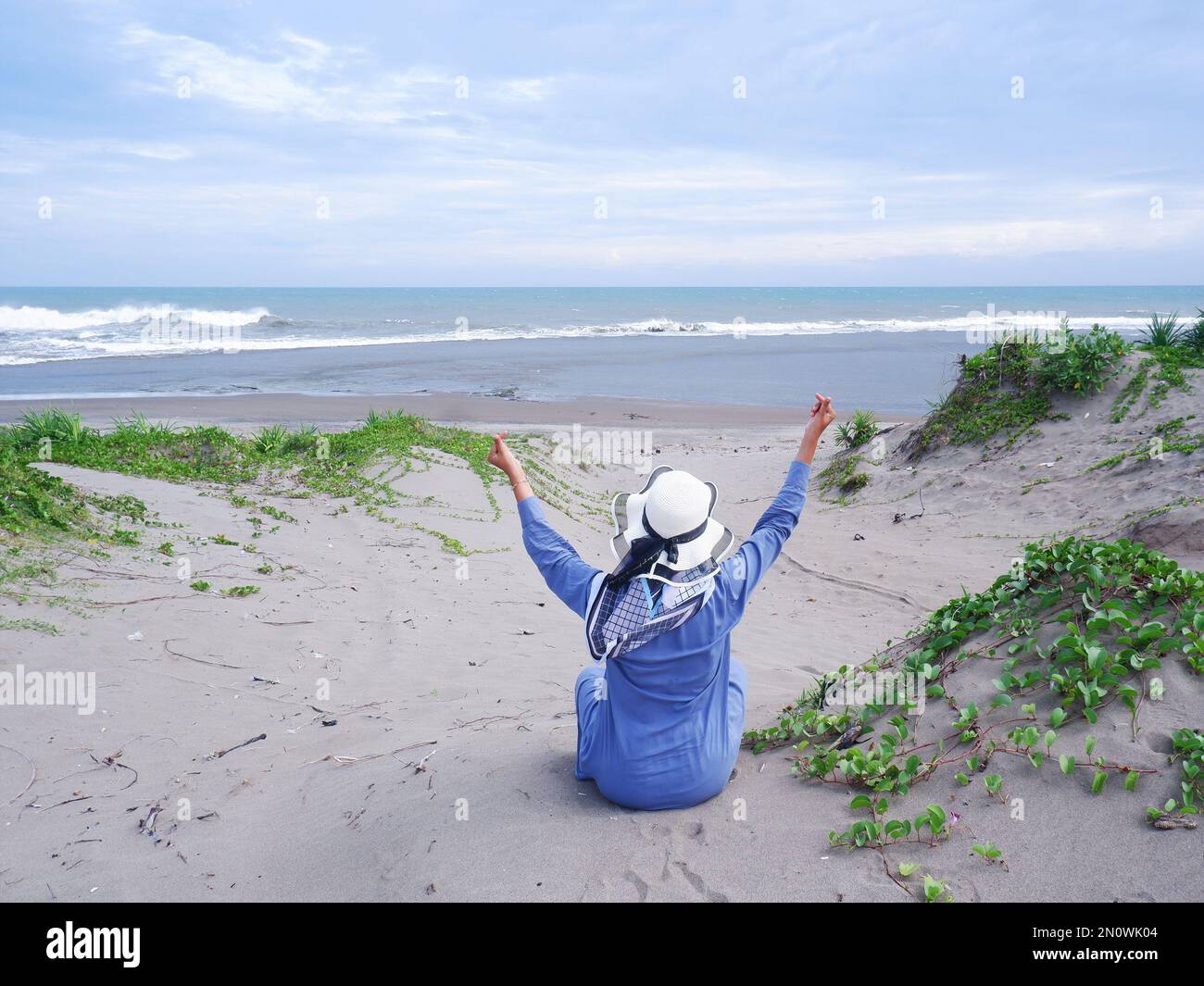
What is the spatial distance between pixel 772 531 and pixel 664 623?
61 centimetres

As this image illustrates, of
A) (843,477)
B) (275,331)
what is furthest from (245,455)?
(275,331)

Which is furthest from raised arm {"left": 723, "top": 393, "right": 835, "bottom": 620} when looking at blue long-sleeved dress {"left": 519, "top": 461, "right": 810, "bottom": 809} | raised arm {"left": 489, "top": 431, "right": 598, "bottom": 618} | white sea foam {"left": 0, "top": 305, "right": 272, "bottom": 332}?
white sea foam {"left": 0, "top": 305, "right": 272, "bottom": 332}

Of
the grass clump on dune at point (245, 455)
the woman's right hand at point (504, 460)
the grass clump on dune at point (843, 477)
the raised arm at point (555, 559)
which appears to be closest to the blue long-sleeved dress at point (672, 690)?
the raised arm at point (555, 559)

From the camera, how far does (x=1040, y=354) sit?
11.3 meters

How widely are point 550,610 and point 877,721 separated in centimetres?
390

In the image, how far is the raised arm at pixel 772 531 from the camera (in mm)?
3104

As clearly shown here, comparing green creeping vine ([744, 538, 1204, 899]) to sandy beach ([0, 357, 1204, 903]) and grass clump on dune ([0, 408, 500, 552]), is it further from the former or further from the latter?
A: grass clump on dune ([0, 408, 500, 552])

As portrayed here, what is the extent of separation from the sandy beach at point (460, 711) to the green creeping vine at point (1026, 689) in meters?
0.07

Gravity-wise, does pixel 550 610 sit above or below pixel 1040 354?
below

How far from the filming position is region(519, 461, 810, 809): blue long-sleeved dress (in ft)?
10.2

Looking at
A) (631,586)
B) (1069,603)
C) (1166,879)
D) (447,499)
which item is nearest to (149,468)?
(447,499)

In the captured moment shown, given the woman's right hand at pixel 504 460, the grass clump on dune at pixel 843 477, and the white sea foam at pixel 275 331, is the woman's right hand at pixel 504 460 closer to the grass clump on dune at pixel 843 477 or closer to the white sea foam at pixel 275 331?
the grass clump on dune at pixel 843 477

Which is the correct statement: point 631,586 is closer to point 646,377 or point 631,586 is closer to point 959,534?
point 959,534

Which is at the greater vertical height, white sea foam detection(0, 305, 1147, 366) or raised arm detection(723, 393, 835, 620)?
white sea foam detection(0, 305, 1147, 366)
